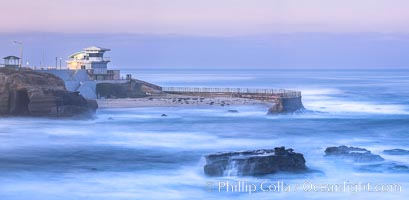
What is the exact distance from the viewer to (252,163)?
29.2 m

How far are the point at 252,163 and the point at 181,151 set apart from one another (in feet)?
30.9

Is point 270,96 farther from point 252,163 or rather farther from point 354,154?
point 252,163

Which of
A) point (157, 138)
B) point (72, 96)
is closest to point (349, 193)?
point (157, 138)

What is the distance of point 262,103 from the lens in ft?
217

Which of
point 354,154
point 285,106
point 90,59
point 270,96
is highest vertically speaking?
point 90,59

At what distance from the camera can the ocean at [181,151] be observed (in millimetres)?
27406

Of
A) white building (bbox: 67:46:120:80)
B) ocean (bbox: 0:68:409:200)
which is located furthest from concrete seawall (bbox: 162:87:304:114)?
white building (bbox: 67:46:120:80)

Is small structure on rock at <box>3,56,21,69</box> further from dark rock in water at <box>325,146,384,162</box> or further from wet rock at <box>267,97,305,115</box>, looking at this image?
dark rock in water at <box>325,146,384,162</box>

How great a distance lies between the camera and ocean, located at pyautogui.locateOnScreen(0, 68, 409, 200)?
89.9 feet

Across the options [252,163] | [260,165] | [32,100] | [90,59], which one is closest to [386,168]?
[260,165]

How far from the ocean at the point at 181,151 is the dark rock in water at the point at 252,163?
1.17 feet

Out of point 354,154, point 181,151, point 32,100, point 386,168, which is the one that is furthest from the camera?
point 32,100

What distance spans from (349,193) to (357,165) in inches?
208

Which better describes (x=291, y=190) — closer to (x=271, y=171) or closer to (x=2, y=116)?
(x=271, y=171)
